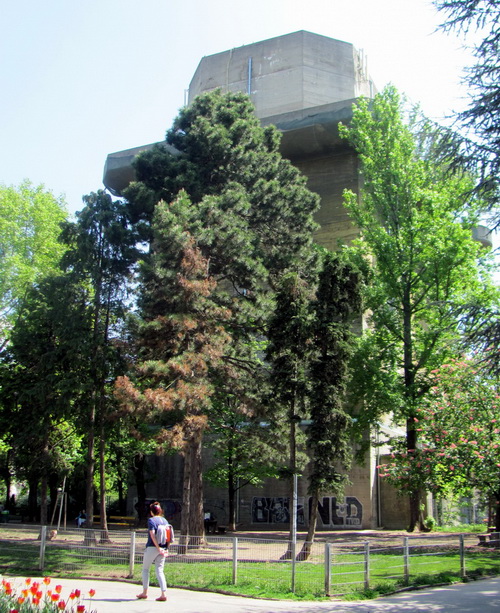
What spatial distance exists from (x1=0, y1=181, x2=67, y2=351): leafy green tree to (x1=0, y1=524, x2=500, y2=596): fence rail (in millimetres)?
16139

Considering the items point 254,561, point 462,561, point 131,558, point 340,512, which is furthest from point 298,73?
point 131,558

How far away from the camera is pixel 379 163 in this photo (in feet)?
92.4

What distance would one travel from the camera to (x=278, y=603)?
438 inches

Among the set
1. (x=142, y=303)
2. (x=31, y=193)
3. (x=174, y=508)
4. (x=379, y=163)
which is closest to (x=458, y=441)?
(x=142, y=303)

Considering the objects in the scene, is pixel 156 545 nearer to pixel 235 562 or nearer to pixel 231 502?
pixel 235 562

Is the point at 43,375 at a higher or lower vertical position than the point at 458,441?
higher

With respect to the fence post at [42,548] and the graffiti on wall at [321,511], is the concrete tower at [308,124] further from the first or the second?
the fence post at [42,548]

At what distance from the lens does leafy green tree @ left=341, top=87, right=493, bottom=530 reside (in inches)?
1010

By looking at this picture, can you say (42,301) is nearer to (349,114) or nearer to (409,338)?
(409,338)

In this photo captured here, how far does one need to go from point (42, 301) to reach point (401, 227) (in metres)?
16.1

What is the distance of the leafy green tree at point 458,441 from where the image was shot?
19.5 metres

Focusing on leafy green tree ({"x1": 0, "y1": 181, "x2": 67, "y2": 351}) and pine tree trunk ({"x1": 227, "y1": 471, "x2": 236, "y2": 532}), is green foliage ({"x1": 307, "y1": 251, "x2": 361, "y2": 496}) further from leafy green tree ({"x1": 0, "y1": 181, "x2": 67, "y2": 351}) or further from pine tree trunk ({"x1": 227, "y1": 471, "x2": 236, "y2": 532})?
leafy green tree ({"x1": 0, "y1": 181, "x2": 67, "y2": 351})

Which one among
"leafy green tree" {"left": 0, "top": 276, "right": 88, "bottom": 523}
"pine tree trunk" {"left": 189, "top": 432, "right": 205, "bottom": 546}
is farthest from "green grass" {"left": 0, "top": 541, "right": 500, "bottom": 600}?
"leafy green tree" {"left": 0, "top": 276, "right": 88, "bottom": 523}

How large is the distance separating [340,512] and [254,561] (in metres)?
19.9
